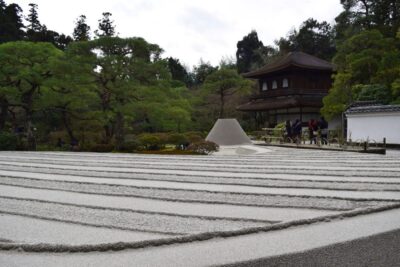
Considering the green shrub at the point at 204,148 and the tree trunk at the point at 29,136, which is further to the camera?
the tree trunk at the point at 29,136

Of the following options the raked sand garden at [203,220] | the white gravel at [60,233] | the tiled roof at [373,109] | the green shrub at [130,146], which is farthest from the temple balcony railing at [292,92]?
the white gravel at [60,233]

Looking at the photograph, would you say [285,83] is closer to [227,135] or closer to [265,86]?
[265,86]

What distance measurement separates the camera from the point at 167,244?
2.69 m

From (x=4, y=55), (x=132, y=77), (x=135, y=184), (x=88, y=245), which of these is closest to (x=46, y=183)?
(x=135, y=184)

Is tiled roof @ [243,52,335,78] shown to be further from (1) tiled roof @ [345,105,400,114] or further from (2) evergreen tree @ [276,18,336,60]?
(2) evergreen tree @ [276,18,336,60]

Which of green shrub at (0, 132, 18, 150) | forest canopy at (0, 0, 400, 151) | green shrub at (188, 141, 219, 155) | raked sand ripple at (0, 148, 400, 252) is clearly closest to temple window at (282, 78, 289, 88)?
forest canopy at (0, 0, 400, 151)

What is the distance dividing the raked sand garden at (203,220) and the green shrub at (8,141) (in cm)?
970

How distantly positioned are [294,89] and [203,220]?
2354cm

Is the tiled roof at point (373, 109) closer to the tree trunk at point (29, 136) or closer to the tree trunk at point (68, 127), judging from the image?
the tree trunk at point (68, 127)

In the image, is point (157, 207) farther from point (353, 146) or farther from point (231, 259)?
point (353, 146)

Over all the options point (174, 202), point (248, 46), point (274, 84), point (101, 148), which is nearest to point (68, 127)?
point (101, 148)

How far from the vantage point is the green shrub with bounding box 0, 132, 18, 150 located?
14.7 metres

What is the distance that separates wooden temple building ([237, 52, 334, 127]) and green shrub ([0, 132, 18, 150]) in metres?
16.4

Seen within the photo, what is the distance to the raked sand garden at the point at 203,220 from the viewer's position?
244 cm
